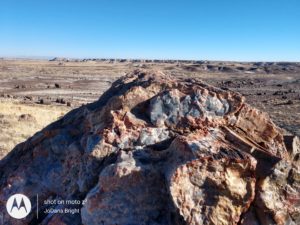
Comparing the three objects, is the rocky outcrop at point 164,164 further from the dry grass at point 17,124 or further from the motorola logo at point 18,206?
the dry grass at point 17,124

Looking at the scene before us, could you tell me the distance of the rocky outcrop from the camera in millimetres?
6633

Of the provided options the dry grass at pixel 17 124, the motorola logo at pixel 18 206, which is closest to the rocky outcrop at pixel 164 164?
the motorola logo at pixel 18 206

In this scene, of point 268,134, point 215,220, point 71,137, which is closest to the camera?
point 215,220

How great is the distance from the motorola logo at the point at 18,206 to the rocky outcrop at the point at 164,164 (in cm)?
10

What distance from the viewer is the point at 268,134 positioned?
8.12 meters

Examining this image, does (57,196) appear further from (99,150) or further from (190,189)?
(190,189)

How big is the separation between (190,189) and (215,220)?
1.91ft

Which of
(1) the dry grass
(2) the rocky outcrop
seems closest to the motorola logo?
(2) the rocky outcrop

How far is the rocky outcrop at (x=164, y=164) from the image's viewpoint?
6.63m

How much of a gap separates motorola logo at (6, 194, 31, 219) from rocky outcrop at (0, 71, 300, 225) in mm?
99

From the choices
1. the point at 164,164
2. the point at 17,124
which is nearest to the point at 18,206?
the point at 164,164

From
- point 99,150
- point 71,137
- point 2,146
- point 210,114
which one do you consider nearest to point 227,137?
point 210,114

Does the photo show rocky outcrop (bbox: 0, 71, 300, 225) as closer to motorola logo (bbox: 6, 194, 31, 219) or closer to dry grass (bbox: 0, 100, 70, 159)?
motorola logo (bbox: 6, 194, 31, 219)

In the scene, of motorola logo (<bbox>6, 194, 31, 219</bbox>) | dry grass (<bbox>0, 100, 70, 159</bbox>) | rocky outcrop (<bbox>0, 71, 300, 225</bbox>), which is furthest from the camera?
dry grass (<bbox>0, 100, 70, 159</bbox>)
